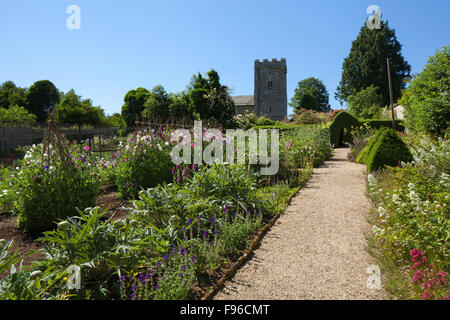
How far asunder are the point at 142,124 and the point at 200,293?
5.04 metres

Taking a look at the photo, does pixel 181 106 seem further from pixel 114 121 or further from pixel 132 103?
pixel 114 121

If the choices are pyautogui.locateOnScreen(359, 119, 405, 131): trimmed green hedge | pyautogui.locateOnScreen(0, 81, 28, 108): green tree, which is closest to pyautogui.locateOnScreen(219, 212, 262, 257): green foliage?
pyautogui.locateOnScreen(359, 119, 405, 131): trimmed green hedge

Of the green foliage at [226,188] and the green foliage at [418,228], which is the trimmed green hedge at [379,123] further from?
the green foliage at [226,188]

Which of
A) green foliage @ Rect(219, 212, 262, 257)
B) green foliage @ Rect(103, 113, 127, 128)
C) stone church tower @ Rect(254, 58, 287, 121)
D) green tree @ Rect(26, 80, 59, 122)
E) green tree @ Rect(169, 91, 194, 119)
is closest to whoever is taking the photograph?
green foliage @ Rect(219, 212, 262, 257)

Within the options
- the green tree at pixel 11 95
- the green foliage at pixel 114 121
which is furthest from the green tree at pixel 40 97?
the green foliage at pixel 114 121

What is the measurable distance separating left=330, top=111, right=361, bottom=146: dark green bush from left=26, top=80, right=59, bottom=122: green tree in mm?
38487

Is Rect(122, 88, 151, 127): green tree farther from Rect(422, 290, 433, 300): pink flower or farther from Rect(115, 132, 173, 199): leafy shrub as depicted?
Rect(422, 290, 433, 300): pink flower

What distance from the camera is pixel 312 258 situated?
346 centimetres

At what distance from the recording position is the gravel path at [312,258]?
2734 mm

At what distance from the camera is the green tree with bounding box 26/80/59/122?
40.6 m

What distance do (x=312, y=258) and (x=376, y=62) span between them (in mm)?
38067

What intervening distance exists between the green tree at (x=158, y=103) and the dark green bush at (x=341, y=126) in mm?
17923
